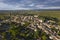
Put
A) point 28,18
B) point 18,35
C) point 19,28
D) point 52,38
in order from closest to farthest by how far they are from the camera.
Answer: point 52,38, point 18,35, point 19,28, point 28,18

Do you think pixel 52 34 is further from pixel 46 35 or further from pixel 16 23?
pixel 16 23

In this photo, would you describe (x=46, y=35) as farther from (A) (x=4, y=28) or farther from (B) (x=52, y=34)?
(A) (x=4, y=28)

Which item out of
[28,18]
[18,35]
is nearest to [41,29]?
[18,35]

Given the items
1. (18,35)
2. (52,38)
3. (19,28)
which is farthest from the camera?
(19,28)

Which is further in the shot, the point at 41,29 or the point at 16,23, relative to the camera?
the point at 16,23

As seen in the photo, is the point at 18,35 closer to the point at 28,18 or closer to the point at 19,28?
the point at 19,28

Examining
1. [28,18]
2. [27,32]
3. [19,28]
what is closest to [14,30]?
[19,28]

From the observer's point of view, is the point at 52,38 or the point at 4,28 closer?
the point at 52,38

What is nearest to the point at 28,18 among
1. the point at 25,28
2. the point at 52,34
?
the point at 25,28
